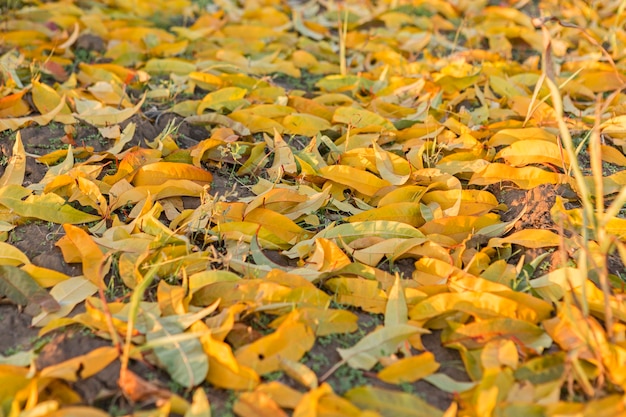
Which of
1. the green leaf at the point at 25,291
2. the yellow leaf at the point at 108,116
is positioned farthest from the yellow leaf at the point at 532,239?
the yellow leaf at the point at 108,116

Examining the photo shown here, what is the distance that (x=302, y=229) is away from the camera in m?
1.60

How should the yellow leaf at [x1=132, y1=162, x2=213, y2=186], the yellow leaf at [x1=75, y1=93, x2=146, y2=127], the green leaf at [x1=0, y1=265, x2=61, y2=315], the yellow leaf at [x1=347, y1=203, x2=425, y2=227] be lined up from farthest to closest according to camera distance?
the yellow leaf at [x1=75, y1=93, x2=146, y2=127]
the yellow leaf at [x1=132, y1=162, x2=213, y2=186]
the yellow leaf at [x1=347, y1=203, x2=425, y2=227]
the green leaf at [x1=0, y1=265, x2=61, y2=315]

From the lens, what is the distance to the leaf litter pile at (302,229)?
1177mm

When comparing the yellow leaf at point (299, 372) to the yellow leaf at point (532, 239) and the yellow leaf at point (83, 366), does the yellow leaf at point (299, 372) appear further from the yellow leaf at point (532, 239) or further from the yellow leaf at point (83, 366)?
the yellow leaf at point (532, 239)

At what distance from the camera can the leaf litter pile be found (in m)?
1.18

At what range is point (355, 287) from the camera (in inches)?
55.4

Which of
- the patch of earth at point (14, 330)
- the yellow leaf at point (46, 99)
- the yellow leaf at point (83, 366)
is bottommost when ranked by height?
the patch of earth at point (14, 330)

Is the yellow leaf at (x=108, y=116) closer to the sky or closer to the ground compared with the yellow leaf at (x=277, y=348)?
closer to the ground

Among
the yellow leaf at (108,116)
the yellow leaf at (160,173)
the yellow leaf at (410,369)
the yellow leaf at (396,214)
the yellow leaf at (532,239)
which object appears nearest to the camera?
the yellow leaf at (410,369)

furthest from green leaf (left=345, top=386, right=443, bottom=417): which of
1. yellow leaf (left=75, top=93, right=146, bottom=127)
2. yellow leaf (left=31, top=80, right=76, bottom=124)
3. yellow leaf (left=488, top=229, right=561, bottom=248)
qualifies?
yellow leaf (left=31, top=80, right=76, bottom=124)

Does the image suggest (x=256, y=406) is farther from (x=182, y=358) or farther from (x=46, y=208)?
(x=46, y=208)

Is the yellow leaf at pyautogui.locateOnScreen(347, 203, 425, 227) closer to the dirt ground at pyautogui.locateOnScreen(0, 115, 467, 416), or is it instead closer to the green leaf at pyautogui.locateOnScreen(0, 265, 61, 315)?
the dirt ground at pyautogui.locateOnScreen(0, 115, 467, 416)

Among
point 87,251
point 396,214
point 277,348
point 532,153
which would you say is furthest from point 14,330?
point 532,153

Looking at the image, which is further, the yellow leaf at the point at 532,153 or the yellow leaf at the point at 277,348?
the yellow leaf at the point at 532,153
